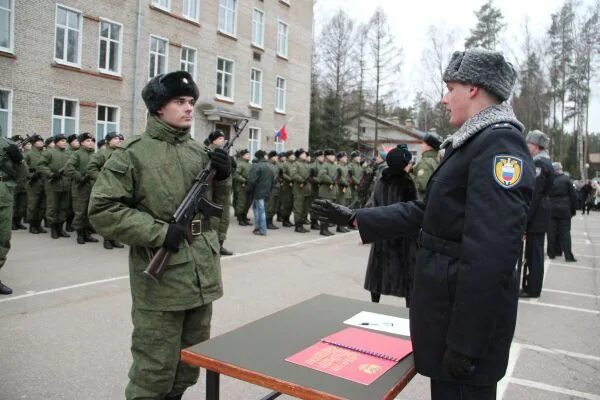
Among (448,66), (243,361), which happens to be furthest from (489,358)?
(448,66)

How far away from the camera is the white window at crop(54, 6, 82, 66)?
720 inches

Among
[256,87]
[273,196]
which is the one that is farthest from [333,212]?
[256,87]

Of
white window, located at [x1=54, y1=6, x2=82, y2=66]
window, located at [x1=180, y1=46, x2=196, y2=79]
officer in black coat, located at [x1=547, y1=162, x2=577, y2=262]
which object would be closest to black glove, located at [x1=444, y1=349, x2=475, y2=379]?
officer in black coat, located at [x1=547, y1=162, x2=577, y2=262]

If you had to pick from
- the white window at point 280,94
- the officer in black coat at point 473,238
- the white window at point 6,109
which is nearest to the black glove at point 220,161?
the officer in black coat at point 473,238

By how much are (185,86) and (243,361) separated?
1.69 metres

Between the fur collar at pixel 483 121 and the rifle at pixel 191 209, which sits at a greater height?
the fur collar at pixel 483 121

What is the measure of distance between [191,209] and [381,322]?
50.3 inches

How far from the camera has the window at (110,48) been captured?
19.8 meters

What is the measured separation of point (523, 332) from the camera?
18.8 ft

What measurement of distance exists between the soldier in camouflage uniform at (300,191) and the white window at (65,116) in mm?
9208

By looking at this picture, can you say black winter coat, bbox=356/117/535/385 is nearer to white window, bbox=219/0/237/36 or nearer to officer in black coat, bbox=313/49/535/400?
officer in black coat, bbox=313/49/535/400

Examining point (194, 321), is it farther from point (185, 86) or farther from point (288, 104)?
point (288, 104)

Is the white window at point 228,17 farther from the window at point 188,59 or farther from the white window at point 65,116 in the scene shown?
the white window at point 65,116

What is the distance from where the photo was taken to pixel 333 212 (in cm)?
273
